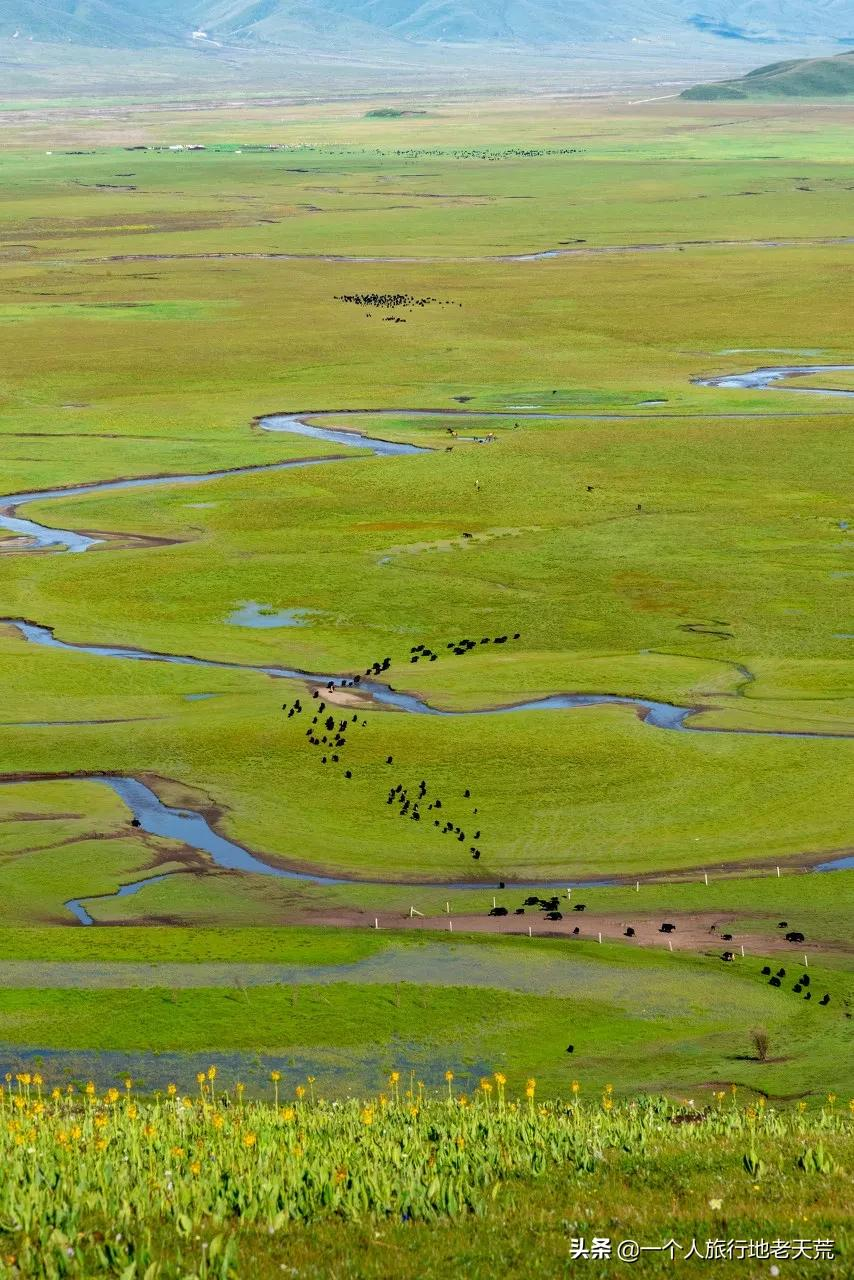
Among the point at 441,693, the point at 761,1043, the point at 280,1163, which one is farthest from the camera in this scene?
the point at 441,693

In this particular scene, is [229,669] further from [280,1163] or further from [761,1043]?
[280,1163]

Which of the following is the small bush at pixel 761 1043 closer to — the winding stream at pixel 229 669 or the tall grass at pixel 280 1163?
the winding stream at pixel 229 669

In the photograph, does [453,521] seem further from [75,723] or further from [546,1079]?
[546,1079]

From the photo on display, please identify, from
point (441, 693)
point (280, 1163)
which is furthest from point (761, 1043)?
point (441, 693)

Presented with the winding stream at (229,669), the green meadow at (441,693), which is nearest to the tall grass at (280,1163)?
Answer: the green meadow at (441,693)

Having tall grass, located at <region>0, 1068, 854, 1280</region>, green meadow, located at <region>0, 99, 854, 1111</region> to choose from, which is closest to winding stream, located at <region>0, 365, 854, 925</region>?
green meadow, located at <region>0, 99, 854, 1111</region>

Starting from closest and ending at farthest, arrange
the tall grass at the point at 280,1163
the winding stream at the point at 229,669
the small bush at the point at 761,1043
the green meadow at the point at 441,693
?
the tall grass at the point at 280,1163, the small bush at the point at 761,1043, the green meadow at the point at 441,693, the winding stream at the point at 229,669

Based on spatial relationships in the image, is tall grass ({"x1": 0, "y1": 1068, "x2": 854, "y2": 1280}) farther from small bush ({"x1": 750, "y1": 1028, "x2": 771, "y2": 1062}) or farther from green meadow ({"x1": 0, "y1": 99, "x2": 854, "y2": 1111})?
green meadow ({"x1": 0, "y1": 99, "x2": 854, "y2": 1111})
